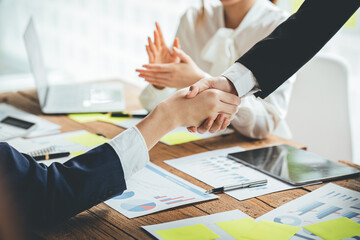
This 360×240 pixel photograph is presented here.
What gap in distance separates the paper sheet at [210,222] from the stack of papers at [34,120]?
0.82 m

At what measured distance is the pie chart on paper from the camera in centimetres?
110

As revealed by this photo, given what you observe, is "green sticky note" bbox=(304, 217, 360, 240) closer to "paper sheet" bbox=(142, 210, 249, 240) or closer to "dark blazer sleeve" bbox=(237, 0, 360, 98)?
"paper sheet" bbox=(142, 210, 249, 240)

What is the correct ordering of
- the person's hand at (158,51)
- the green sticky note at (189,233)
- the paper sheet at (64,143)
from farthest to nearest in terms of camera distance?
the person's hand at (158,51) → the paper sheet at (64,143) → the green sticky note at (189,233)

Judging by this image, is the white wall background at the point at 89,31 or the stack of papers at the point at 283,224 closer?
the stack of papers at the point at 283,224

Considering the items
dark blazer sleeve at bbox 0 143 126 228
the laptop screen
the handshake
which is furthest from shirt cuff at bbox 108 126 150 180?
the laptop screen

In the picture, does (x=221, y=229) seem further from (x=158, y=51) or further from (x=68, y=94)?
(x=68, y=94)

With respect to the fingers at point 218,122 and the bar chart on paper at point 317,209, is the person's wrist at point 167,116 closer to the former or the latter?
the fingers at point 218,122

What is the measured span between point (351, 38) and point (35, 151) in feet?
7.41

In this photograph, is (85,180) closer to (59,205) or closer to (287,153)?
(59,205)

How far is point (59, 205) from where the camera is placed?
100 cm

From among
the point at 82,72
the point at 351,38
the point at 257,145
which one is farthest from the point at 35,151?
the point at 82,72

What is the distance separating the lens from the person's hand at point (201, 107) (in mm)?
1278

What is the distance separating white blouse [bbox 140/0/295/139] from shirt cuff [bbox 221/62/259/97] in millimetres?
314

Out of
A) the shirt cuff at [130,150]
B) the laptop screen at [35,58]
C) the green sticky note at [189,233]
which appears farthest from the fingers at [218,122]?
the laptop screen at [35,58]
